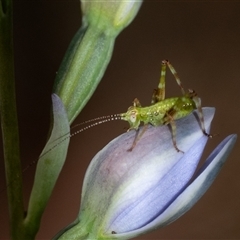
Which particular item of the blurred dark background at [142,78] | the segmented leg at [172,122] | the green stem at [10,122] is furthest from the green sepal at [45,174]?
the blurred dark background at [142,78]

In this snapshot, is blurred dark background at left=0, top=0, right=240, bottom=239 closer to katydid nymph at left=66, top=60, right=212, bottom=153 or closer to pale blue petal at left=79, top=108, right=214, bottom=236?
katydid nymph at left=66, top=60, right=212, bottom=153

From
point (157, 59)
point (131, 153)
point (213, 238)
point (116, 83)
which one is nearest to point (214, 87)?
point (157, 59)

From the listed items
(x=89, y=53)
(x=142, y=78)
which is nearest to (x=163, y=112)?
(x=89, y=53)

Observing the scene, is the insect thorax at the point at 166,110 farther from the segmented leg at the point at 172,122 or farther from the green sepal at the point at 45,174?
the green sepal at the point at 45,174

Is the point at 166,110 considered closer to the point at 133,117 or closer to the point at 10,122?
the point at 133,117

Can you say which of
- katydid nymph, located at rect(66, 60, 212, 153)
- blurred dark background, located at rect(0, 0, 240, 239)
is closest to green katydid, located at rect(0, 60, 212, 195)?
katydid nymph, located at rect(66, 60, 212, 153)
